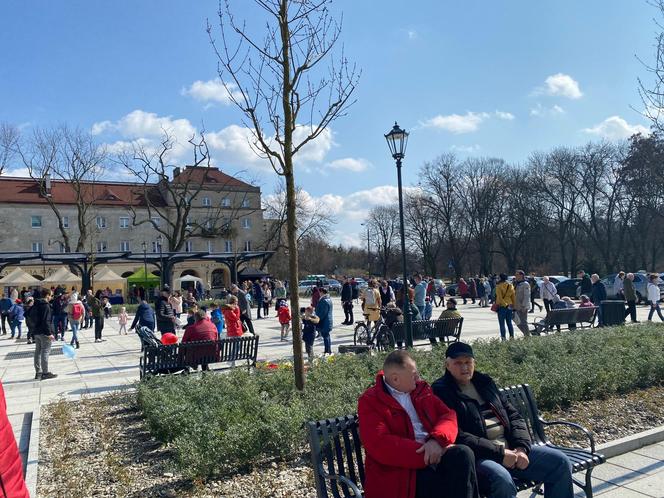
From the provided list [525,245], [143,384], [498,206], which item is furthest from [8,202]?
[143,384]

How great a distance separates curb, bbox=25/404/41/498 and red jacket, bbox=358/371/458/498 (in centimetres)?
287

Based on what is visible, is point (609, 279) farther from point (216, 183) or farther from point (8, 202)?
point (8, 202)

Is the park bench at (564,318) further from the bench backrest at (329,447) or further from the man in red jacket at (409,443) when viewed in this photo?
the man in red jacket at (409,443)

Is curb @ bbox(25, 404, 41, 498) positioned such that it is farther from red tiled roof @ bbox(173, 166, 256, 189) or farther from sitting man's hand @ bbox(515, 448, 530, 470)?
red tiled roof @ bbox(173, 166, 256, 189)

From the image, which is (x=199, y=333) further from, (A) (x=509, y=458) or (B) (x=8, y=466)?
(B) (x=8, y=466)

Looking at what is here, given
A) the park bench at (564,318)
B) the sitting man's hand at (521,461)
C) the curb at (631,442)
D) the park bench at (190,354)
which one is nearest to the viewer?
the sitting man's hand at (521,461)

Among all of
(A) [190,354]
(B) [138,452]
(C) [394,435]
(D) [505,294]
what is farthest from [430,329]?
(C) [394,435]

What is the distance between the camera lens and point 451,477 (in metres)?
3.35

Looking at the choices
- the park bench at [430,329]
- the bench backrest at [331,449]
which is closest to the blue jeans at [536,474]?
the bench backrest at [331,449]

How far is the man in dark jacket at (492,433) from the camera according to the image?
12.4 ft

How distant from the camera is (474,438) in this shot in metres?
3.74

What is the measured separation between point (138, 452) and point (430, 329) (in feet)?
26.0

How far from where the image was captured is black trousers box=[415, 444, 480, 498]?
3.34m

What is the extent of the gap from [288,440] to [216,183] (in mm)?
70208
